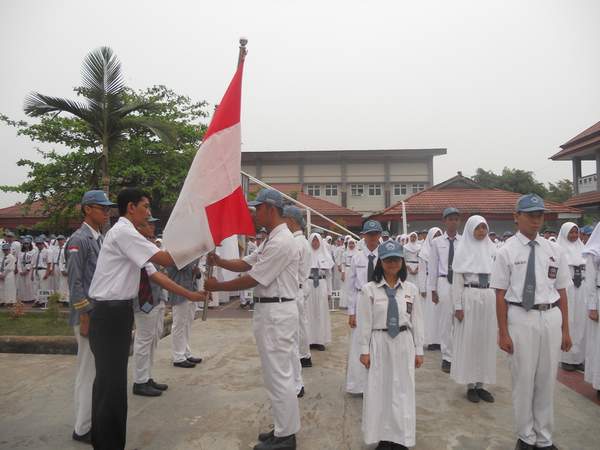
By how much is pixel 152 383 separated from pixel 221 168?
293 centimetres

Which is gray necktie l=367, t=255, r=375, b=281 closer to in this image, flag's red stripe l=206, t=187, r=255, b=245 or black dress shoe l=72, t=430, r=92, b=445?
flag's red stripe l=206, t=187, r=255, b=245

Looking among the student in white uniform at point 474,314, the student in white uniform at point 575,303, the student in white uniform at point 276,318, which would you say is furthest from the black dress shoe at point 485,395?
the student in white uniform at point 276,318

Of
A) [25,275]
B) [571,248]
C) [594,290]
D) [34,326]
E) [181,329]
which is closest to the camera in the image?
[594,290]

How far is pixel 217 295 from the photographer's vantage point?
12250 mm

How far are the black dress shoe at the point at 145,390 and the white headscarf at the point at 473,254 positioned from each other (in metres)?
3.83

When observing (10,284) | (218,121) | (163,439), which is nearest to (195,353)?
(163,439)

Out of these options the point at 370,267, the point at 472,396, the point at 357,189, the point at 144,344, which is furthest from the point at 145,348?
the point at 357,189

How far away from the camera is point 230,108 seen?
3799 mm

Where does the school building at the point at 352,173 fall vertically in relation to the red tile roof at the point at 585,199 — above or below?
above

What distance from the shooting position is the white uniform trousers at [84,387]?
12.6 feet

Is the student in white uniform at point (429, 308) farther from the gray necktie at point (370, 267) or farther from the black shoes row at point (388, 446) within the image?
the black shoes row at point (388, 446)

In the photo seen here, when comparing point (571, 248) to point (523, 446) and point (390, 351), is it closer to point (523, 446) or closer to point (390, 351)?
point (523, 446)

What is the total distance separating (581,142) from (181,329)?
21249 mm

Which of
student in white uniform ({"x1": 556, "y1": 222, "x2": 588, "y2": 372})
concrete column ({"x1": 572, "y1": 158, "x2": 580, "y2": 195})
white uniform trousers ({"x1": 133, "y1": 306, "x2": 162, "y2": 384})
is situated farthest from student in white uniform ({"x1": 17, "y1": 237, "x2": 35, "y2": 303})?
concrete column ({"x1": 572, "y1": 158, "x2": 580, "y2": 195})
